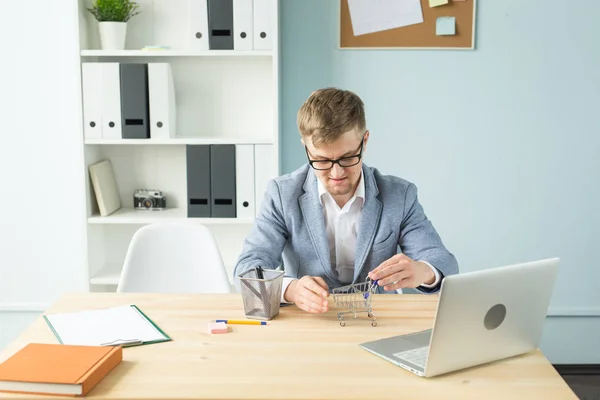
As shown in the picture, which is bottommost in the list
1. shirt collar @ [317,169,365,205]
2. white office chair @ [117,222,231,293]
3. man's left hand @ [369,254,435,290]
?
white office chair @ [117,222,231,293]

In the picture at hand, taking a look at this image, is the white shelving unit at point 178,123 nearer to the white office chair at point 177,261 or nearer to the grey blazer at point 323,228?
the white office chair at point 177,261

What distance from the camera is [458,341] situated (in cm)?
136

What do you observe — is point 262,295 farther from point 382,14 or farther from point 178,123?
point 382,14

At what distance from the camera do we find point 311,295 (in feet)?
5.59

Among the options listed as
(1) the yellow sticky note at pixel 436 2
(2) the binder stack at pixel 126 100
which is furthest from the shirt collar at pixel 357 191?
(1) the yellow sticky note at pixel 436 2

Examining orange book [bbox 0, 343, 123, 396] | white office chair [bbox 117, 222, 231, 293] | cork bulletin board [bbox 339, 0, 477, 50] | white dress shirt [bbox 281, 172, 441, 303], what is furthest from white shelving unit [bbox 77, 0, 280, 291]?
orange book [bbox 0, 343, 123, 396]

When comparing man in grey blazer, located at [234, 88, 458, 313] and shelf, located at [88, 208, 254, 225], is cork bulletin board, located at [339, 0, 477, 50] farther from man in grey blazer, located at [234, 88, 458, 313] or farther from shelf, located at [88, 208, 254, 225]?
man in grey blazer, located at [234, 88, 458, 313]

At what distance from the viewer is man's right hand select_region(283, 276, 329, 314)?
5.56ft

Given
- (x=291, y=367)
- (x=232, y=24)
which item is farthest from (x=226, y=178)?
(x=291, y=367)

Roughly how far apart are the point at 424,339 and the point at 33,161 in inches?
92.1

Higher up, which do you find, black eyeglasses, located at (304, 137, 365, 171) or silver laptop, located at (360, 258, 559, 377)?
black eyeglasses, located at (304, 137, 365, 171)

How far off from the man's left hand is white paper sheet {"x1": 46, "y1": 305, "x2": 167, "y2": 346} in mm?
546

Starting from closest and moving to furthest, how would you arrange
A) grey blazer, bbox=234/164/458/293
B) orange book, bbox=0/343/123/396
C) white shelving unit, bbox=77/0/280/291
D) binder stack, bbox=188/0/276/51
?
orange book, bbox=0/343/123/396 < grey blazer, bbox=234/164/458/293 < binder stack, bbox=188/0/276/51 < white shelving unit, bbox=77/0/280/291

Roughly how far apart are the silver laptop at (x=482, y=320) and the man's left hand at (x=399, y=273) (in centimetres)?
23
